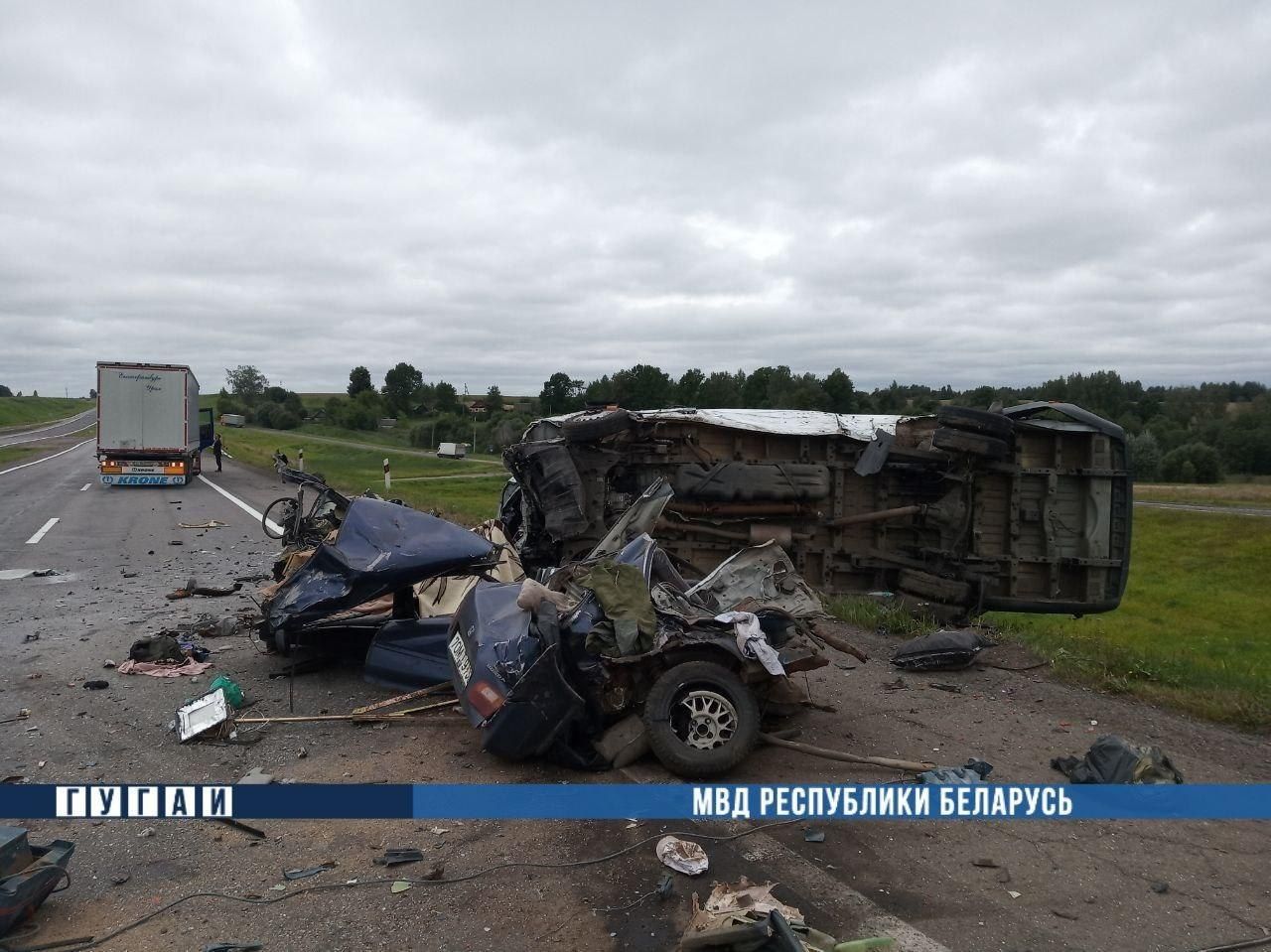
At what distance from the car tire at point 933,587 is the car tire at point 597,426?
3.56 metres

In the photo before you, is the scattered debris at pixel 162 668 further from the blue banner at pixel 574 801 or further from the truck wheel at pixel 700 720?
the truck wheel at pixel 700 720

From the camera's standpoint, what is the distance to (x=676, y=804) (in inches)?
138

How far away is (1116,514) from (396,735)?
767 cm

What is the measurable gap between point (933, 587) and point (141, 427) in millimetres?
23055

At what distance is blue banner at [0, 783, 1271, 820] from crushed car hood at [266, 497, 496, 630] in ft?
8.80

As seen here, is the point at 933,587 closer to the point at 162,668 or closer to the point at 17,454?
the point at 162,668

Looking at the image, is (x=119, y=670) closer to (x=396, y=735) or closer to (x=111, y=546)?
(x=396, y=735)

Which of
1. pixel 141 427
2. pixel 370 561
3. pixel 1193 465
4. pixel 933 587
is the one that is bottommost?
pixel 933 587

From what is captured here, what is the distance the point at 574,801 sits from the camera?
396 cm

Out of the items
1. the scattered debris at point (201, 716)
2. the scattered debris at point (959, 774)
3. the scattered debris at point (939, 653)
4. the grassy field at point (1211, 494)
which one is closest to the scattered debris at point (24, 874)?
the scattered debris at point (201, 716)

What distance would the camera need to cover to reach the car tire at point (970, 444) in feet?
29.6

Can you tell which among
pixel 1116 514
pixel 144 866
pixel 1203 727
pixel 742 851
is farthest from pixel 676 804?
pixel 1116 514

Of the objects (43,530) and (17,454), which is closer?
(43,530)

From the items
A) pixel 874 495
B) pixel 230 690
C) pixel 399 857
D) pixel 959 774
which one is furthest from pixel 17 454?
pixel 959 774
